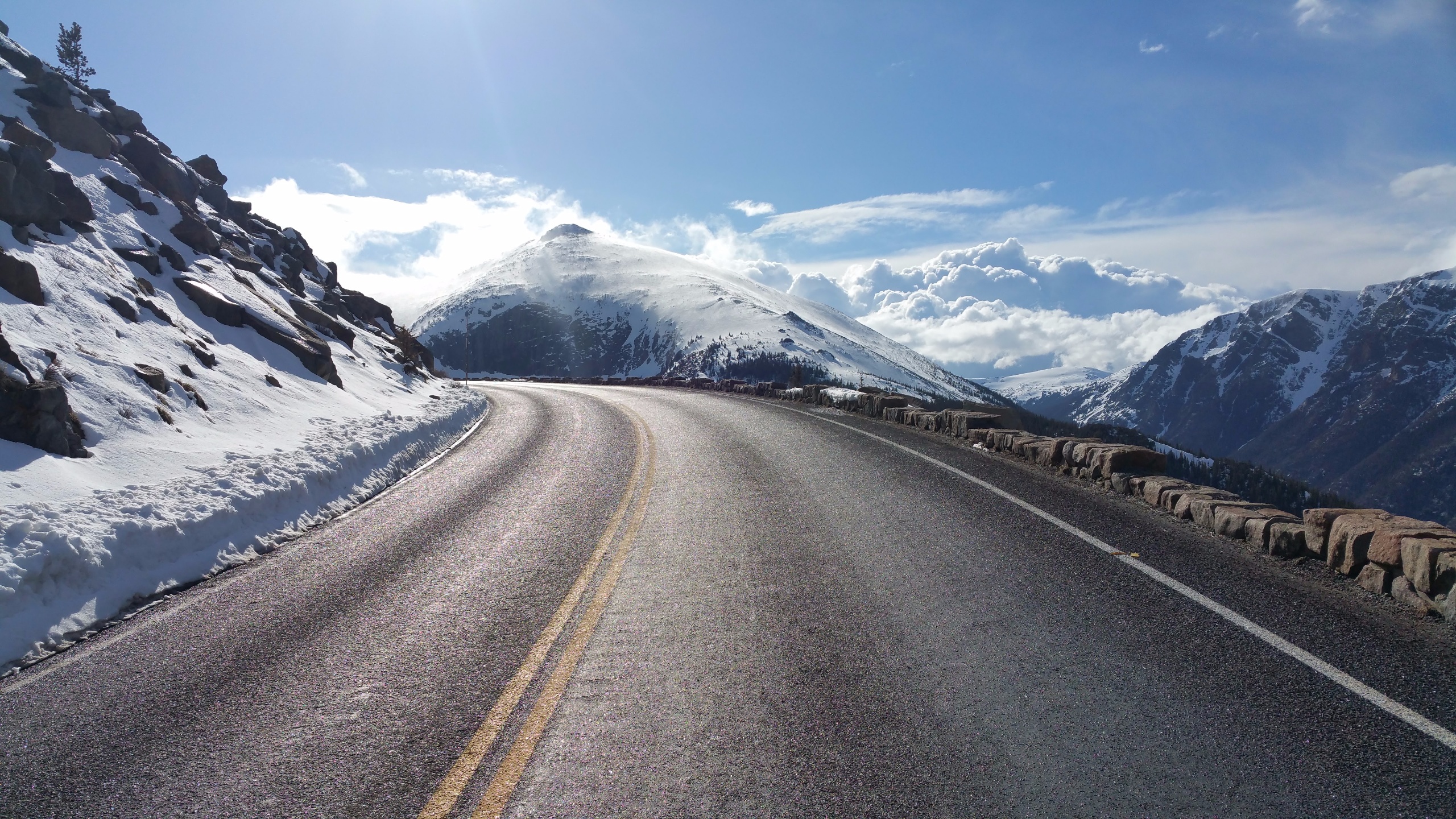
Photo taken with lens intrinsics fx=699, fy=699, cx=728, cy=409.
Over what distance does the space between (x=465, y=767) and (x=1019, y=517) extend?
19.7 ft

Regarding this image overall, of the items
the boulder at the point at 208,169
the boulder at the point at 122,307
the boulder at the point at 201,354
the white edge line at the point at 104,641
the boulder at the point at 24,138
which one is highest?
the boulder at the point at 208,169

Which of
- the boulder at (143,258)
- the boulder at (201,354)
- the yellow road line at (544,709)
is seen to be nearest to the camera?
the yellow road line at (544,709)

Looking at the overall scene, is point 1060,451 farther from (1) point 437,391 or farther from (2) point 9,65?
(2) point 9,65

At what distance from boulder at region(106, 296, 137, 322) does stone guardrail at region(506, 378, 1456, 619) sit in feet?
50.5

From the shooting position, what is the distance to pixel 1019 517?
24.0 ft

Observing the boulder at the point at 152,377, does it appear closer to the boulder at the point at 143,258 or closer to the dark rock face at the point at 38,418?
the dark rock face at the point at 38,418

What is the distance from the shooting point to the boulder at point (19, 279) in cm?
1047

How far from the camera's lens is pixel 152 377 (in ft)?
34.1

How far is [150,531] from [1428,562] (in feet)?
32.6

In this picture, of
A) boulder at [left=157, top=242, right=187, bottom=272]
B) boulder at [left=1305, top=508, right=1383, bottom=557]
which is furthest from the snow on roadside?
boulder at [left=157, top=242, right=187, bottom=272]

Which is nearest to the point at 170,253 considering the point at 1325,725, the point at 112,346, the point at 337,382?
the point at 337,382

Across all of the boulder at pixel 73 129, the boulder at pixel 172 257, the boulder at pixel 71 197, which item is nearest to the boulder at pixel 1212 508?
the boulder at pixel 71 197

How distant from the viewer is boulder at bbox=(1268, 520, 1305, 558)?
231 inches

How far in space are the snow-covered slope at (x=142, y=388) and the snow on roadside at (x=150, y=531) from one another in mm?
19
